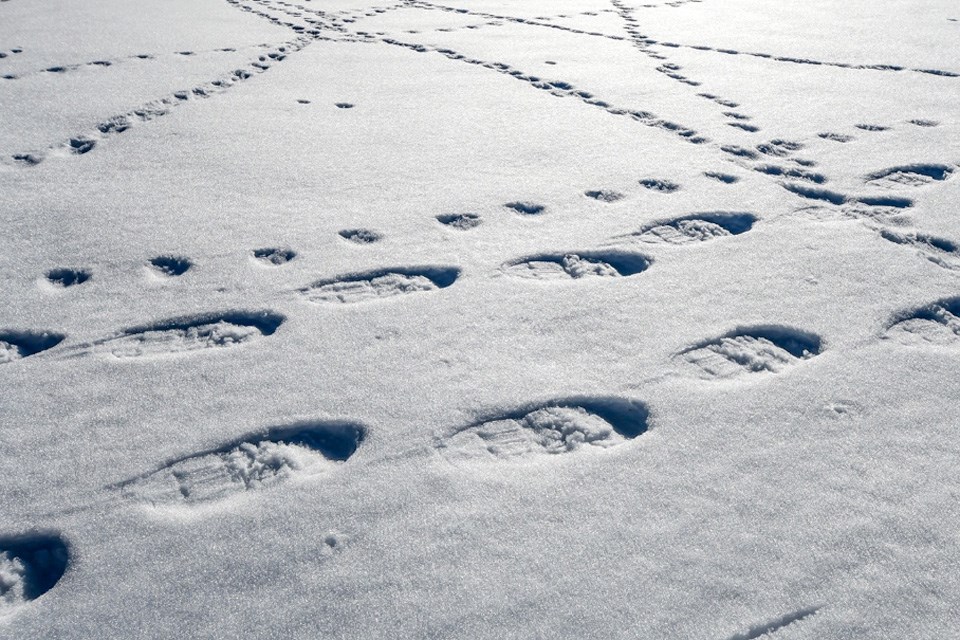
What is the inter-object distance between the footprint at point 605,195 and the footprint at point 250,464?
1.21 meters

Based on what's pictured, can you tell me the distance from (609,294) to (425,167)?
1002 millimetres

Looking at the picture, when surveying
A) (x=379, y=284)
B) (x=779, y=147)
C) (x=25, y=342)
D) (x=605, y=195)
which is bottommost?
(x=25, y=342)

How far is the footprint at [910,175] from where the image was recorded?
86.5 inches

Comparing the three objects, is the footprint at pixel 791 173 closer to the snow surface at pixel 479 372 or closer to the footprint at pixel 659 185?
the snow surface at pixel 479 372

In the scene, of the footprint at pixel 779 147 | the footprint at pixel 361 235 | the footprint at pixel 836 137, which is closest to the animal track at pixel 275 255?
the footprint at pixel 361 235

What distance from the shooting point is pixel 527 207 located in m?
2.04

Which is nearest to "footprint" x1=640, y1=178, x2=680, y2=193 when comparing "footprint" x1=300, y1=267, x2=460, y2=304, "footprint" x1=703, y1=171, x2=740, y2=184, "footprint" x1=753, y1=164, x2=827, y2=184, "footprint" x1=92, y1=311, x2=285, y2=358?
"footprint" x1=703, y1=171, x2=740, y2=184

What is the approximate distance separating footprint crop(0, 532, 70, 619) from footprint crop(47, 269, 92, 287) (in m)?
0.83

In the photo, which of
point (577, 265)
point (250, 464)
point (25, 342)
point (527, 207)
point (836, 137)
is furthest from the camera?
point (836, 137)

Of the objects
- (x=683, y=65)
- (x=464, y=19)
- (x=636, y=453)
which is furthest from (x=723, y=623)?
(x=464, y=19)

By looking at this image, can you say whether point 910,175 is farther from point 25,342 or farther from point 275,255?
point 25,342

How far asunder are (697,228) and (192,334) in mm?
1292

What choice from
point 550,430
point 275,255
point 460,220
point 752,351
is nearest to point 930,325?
point 752,351

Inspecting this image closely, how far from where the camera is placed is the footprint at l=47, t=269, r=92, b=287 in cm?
164
